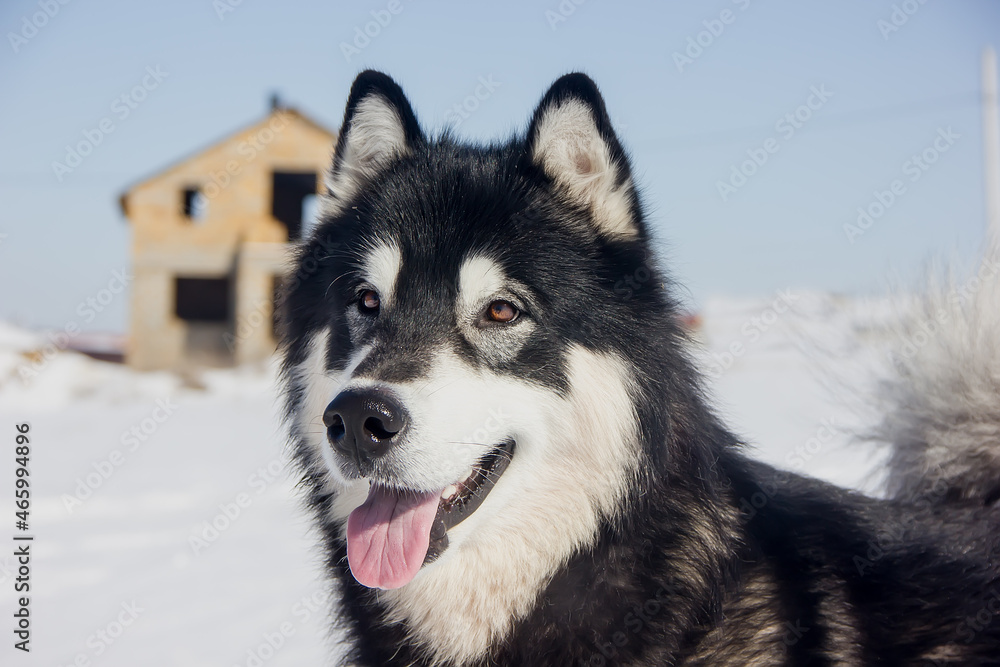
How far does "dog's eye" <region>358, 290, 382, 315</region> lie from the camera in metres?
2.32

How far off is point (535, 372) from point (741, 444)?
755mm

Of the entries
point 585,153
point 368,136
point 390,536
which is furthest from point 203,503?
point 585,153

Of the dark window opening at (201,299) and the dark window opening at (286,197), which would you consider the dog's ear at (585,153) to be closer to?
the dark window opening at (286,197)

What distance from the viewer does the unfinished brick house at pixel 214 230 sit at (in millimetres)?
17531

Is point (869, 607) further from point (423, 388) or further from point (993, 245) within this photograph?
point (993, 245)

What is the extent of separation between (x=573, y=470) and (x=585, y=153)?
105 centimetres

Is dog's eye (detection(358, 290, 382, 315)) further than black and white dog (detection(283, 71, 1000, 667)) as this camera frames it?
Yes

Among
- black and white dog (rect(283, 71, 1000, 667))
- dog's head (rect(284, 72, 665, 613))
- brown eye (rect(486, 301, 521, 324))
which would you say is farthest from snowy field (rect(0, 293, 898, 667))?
brown eye (rect(486, 301, 521, 324))

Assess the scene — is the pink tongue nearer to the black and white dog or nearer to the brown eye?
the black and white dog

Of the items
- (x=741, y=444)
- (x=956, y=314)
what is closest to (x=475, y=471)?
(x=741, y=444)

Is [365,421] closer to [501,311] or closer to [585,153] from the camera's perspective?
[501,311]

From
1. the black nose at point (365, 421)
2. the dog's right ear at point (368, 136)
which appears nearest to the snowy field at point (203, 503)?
the black nose at point (365, 421)

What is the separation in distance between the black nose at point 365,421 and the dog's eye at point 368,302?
0.53 meters

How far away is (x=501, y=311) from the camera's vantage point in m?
2.21
